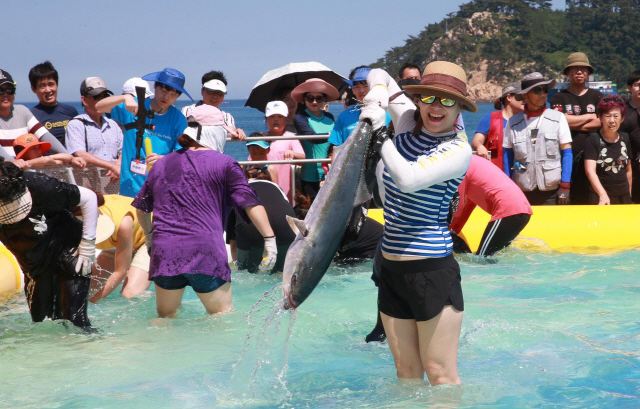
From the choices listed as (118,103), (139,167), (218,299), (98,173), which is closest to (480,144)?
(139,167)

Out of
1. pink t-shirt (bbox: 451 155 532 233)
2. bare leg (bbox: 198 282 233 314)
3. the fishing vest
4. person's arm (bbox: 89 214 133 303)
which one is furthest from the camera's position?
the fishing vest

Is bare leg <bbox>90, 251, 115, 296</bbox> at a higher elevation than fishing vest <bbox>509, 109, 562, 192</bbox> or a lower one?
lower

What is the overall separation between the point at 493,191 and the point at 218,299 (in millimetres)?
3622

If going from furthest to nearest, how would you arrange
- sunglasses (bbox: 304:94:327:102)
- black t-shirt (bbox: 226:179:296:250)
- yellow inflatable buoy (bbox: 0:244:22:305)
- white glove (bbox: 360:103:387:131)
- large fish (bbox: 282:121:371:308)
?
sunglasses (bbox: 304:94:327:102)
black t-shirt (bbox: 226:179:296:250)
yellow inflatable buoy (bbox: 0:244:22:305)
large fish (bbox: 282:121:371:308)
white glove (bbox: 360:103:387:131)

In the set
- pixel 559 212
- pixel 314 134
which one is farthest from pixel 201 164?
pixel 559 212

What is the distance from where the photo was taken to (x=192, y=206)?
229 inches

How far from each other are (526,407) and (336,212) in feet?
5.87

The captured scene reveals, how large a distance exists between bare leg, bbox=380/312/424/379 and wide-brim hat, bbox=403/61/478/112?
47.1 inches

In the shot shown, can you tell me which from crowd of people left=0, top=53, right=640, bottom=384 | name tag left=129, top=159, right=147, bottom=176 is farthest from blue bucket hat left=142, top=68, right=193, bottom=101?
name tag left=129, top=159, right=147, bottom=176

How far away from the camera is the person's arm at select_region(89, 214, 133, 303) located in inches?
273

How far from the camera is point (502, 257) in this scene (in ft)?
29.7

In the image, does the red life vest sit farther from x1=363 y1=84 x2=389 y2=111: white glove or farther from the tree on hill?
the tree on hill

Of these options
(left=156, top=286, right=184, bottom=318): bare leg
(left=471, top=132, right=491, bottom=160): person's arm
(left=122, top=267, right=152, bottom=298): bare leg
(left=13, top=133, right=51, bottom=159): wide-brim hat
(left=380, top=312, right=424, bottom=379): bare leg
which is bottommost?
(left=122, top=267, right=152, bottom=298): bare leg

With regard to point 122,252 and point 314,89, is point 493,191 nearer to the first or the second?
point 314,89
